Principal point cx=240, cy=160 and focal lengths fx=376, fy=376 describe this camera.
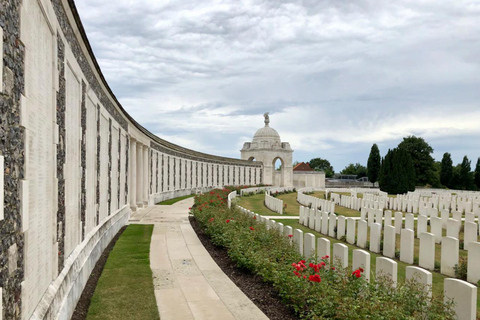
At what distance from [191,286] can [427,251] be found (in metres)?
5.29

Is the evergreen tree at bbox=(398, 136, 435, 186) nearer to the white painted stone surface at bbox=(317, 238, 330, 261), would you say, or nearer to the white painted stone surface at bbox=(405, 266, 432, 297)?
the white painted stone surface at bbox=(317, 238, 330, 261)

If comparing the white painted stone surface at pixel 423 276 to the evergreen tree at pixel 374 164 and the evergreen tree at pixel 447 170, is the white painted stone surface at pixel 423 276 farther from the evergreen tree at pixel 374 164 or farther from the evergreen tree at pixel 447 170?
the evergreen tree at pixel 447 170

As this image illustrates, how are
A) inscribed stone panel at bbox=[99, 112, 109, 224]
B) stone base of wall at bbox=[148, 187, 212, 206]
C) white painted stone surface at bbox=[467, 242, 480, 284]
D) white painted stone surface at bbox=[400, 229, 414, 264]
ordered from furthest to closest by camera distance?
stone base of wall at bbox=[148, 187, 212, 206] < inscribed stone panel at bbox=[99, 112, 109, 224] < white painted stone surface at bbox=[400, 229, 414, 264] < white painted stone surface at bbox=[467, 242, 480, 284]

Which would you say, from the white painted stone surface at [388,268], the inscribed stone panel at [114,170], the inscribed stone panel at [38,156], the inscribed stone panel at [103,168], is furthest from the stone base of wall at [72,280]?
the white painted stone surface at [388,268]

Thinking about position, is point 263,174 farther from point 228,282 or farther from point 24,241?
point 24,241

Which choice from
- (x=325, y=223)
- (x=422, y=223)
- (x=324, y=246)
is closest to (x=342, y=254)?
(x=324, y=246)

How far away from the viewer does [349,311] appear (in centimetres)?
408

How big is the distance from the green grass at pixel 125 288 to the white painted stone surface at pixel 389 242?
19.5 feet

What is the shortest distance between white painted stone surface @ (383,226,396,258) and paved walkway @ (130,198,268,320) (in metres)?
4.46

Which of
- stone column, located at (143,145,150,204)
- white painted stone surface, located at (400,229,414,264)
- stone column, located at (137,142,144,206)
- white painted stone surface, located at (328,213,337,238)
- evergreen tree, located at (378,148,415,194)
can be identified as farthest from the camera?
evergreen tree, located at (378,148,415,194)

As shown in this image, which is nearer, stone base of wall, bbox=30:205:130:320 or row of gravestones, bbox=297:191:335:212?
stone base of wall, bbox=30:205:130:320

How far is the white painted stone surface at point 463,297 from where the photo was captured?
426cm

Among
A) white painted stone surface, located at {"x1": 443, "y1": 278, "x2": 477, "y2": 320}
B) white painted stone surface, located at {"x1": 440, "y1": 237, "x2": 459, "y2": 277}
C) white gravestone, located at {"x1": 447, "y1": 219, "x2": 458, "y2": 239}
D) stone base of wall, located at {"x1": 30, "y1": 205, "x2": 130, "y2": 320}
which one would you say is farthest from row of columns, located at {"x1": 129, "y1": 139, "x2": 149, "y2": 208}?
white painted stone surface, located at {"x1": 443, "y1": 278, "x2": 477, "y2": 320}

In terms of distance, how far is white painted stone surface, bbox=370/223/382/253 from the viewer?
975 centimetres
